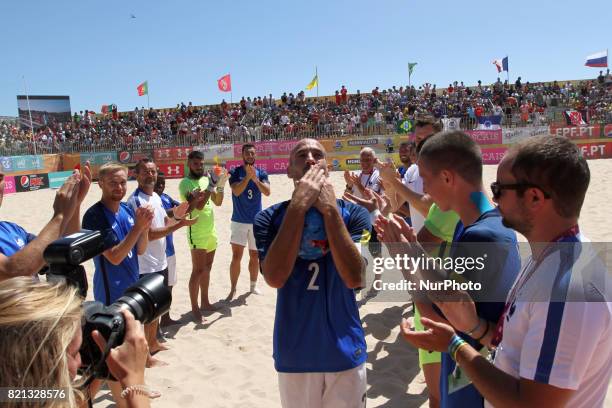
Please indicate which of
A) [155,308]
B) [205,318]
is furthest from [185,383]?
[155,308]

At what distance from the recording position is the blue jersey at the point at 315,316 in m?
2.16

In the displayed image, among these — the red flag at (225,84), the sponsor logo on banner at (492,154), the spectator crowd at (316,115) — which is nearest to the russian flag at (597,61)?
the spectator crowd at (316,115)

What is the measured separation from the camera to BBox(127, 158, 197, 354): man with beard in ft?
15.0

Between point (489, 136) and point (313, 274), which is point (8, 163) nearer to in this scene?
point (489, 136)

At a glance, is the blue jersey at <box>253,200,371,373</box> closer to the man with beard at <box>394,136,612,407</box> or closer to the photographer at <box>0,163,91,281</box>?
the man with beard at <box>394,136,612,407</box>

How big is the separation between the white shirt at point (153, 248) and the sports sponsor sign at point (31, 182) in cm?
1912

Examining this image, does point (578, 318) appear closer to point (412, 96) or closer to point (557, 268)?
point (557, 268)

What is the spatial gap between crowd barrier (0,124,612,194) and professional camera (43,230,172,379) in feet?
61.1

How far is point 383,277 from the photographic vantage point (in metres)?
2.51

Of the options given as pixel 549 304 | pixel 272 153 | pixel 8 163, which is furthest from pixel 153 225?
pixel 8 163

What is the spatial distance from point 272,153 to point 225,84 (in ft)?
45.8

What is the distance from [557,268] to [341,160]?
22.0 m

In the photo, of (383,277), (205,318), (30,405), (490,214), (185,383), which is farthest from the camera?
(205,318)

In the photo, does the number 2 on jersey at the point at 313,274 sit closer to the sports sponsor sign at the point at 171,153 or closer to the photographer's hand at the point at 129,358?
the photographer's hand at the point at 129,358
